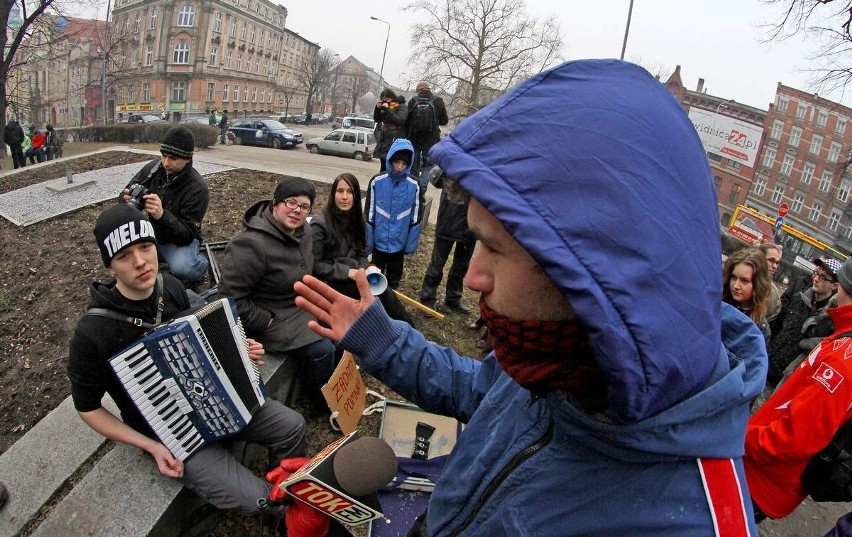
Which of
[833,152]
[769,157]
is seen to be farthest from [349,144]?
[833,152]

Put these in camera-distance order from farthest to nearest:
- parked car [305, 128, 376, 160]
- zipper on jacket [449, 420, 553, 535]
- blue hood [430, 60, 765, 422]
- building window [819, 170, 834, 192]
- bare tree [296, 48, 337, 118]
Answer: bare tree [296, 48, 337, 118], building window [819, 170, 834, 192], parked car [305, 128, 376, 160], zipper on jacket [449, 420, 553, 535], blue hood [430, 60, 765, 422]

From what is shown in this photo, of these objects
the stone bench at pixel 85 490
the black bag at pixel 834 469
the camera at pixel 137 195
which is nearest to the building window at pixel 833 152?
the black bag at pixel 834 469

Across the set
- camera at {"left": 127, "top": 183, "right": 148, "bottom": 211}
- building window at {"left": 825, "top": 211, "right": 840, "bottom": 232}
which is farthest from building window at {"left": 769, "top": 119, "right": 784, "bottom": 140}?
camera at {"left": 127, "top": 183, "right": 148, "bottom": 211}

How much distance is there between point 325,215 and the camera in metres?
4.38

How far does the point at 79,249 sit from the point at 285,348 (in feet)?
15.6

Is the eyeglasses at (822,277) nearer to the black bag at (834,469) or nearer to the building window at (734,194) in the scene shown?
the black bag at (834,469)

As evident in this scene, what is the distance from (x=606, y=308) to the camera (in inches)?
26.6

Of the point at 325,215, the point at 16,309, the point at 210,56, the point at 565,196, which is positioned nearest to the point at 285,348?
the point at 325,215

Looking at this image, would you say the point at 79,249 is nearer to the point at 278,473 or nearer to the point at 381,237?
the point at 381,237

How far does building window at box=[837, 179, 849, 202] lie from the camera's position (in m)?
48.7

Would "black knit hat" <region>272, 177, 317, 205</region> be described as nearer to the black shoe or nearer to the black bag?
the black shoe

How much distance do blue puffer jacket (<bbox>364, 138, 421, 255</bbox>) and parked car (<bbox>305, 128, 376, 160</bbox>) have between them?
17718 mm

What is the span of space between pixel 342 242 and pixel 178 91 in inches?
2195

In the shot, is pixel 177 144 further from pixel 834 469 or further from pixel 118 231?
pixel 834 469
